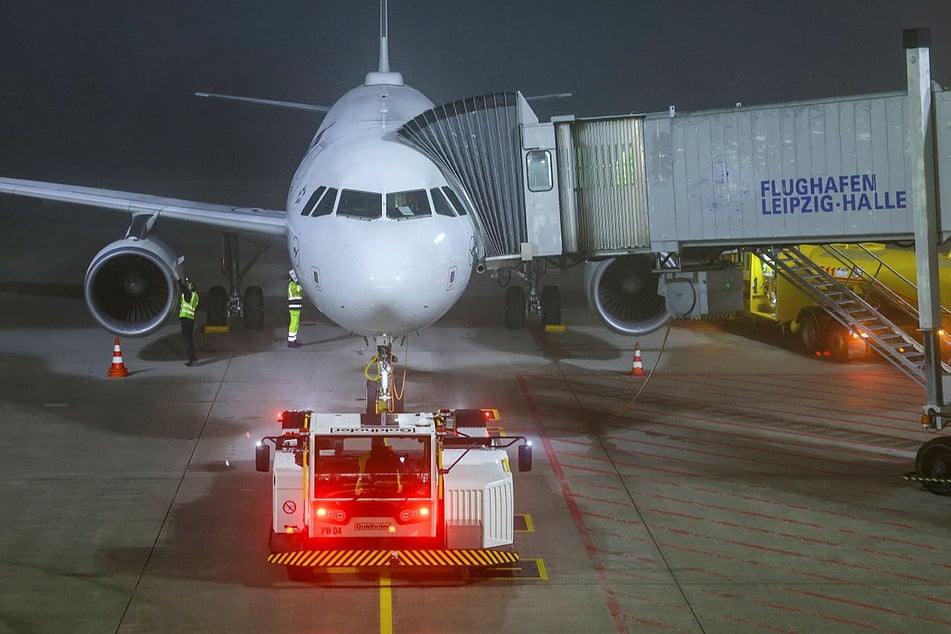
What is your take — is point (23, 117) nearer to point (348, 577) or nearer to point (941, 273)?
point (941, 273)

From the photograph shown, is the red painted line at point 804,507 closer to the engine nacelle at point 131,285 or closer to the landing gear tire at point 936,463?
the landing gear tire at point 936,463

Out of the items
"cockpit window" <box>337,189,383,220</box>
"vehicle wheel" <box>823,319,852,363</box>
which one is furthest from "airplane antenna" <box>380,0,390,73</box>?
"vehicle wheel" <box>823,319,852,363</box>

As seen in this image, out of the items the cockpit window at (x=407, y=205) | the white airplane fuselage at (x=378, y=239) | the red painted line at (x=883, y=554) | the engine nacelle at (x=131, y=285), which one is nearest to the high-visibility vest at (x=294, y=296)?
the engine nacelle at (x=131, y=285)

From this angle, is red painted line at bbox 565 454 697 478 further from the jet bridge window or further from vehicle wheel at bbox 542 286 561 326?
vehicle wheel at bbox 542 286 561 326

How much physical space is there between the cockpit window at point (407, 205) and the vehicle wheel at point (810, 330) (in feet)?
34.3

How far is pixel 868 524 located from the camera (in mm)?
13086

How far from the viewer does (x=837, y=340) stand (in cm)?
2248

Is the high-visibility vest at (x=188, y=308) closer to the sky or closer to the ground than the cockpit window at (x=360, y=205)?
closer to the ground

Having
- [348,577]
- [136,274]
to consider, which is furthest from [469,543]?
[136,274]

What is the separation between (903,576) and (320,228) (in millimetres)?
8053

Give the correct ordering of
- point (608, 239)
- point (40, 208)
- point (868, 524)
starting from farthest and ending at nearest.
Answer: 1. point (40, 208)
2. point (608, 239)
3. point (868, 524)

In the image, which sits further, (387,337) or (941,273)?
(941,273)

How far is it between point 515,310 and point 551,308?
784 mm

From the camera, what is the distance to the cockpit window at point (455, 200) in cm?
1588
